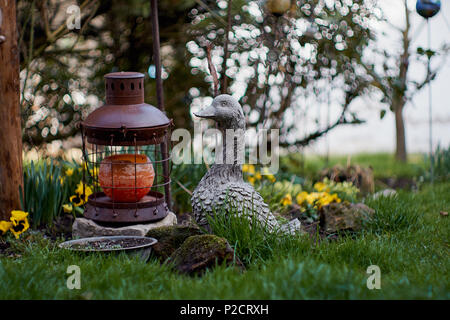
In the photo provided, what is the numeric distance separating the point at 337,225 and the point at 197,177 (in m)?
1.73

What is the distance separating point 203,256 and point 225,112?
1103 millimetres

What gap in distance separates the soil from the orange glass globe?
46 cm

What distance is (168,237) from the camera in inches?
147

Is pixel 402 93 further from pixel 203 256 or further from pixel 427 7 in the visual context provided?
pixel 203 256

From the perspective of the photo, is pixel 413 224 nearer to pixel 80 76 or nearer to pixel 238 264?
pixel 238 264

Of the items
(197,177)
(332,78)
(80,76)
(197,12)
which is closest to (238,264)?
(197,177)

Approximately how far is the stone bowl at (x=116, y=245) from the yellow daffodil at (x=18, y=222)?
73 centimetres

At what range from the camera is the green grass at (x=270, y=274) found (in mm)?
2631

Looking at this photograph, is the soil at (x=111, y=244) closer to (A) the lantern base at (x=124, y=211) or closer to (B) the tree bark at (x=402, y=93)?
(A) the lantern base at (x=124, y=211)

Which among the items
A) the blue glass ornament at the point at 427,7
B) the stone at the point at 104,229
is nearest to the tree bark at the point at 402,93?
the blue glass ornament at the point at 427,7

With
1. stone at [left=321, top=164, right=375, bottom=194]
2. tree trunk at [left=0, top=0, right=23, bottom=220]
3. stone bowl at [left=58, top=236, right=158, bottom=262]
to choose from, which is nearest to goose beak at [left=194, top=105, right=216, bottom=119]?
stone bowl at [left=58, top=236, right=158, bottom=262]

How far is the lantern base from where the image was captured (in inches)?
Answer: 160

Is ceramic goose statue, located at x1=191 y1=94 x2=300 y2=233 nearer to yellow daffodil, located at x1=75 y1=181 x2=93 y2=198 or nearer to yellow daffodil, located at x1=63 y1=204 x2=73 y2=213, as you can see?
yellow daffodil, located at x1=75 y1=181 x2=93 y2=198

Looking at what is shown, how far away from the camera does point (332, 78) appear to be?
20.9 feet
